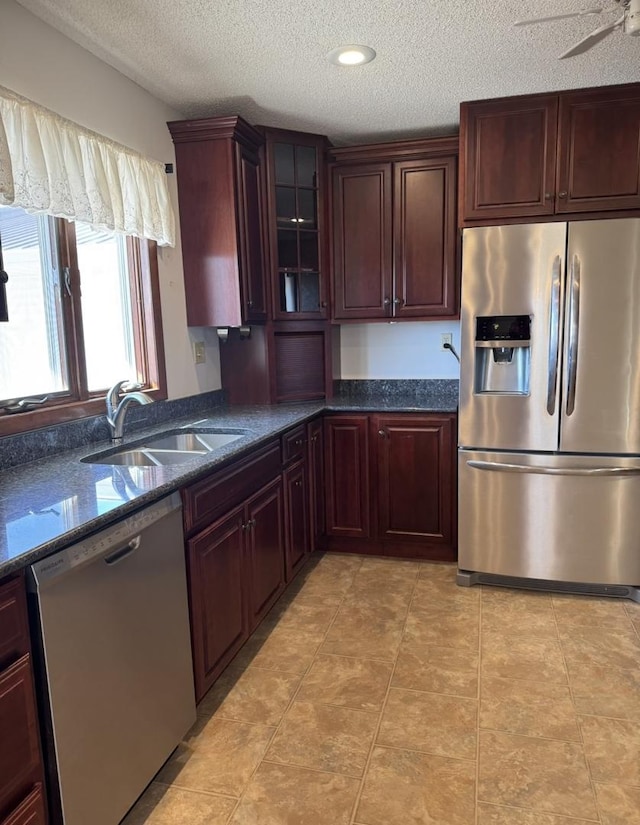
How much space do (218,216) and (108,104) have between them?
0.70 m

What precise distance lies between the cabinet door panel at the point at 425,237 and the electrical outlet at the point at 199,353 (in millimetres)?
1158

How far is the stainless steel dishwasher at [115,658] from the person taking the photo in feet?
4.26

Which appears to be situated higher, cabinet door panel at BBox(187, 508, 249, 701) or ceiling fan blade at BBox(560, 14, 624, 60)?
ceiling fan blade at BBox(560, 14, 624, 60)

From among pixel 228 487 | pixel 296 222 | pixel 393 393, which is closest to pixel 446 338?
→ pixel 393 393

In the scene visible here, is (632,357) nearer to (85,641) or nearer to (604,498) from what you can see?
(604,498)

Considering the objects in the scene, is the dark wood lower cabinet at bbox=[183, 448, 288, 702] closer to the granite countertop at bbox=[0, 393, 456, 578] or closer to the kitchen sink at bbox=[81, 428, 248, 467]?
the granite countertop at bbox=[0, 393, 456, 578]

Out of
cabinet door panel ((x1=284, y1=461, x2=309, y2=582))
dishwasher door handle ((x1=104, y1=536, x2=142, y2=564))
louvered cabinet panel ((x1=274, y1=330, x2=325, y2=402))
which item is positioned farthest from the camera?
louvered cabinet panel ((x1=274, y1=330, x2=325, y2=402))

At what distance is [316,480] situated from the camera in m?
3.26

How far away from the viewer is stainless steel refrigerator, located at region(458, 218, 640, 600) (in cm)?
262

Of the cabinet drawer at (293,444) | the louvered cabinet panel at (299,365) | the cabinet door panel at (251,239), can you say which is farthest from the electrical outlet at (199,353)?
the cabinet drawer at (293,444)

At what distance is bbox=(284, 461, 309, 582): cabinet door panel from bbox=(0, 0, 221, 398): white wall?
757mm

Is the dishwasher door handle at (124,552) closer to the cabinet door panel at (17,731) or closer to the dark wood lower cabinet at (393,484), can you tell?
the cabinet door panel at (17,731)

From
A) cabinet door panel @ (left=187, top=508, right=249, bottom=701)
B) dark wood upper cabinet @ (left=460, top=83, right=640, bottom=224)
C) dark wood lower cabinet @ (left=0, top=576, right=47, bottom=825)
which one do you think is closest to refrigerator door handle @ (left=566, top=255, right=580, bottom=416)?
dark wood upper cabinet @ (left=460, top=83, right=640, bottom=224)

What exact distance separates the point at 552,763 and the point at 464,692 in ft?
1.33
